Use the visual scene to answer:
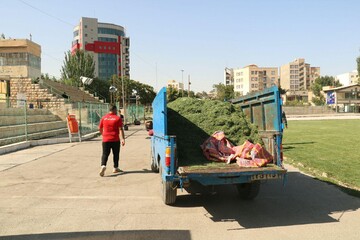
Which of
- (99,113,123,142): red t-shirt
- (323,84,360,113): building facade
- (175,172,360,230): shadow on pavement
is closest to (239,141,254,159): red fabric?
(175,172,360,230): shadow on pavement

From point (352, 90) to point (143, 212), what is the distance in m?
104

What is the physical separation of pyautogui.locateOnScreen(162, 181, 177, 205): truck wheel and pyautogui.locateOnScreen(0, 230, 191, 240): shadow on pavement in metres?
1.18

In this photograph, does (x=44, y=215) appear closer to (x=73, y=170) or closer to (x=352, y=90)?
(x=73, y=170)

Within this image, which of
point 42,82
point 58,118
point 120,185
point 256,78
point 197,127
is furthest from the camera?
point 256,78

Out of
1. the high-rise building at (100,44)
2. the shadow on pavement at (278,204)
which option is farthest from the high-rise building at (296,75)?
the shadow on pavement at (278,204)

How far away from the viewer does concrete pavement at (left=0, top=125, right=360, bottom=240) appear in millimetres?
4844

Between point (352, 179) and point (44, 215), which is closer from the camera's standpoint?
point (44, 215)

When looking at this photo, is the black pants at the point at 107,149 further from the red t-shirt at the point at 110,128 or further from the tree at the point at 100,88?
the tree at the point at 100,88

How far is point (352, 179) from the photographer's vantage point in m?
8.52

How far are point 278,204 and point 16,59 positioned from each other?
1502 inches

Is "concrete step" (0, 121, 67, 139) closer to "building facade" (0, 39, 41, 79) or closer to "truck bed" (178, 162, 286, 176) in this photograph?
"truck bed" (178, 162, 286, 176)

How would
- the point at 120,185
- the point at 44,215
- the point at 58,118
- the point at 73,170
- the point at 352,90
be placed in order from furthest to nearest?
1. the point at 352,90
2. the point at 58,118
3. the point at 73,170
4. the point at 120,185
5. the point at 44,215

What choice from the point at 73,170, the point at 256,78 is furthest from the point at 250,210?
the point at 256,78

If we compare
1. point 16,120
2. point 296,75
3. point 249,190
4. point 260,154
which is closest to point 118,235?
point 260,154
